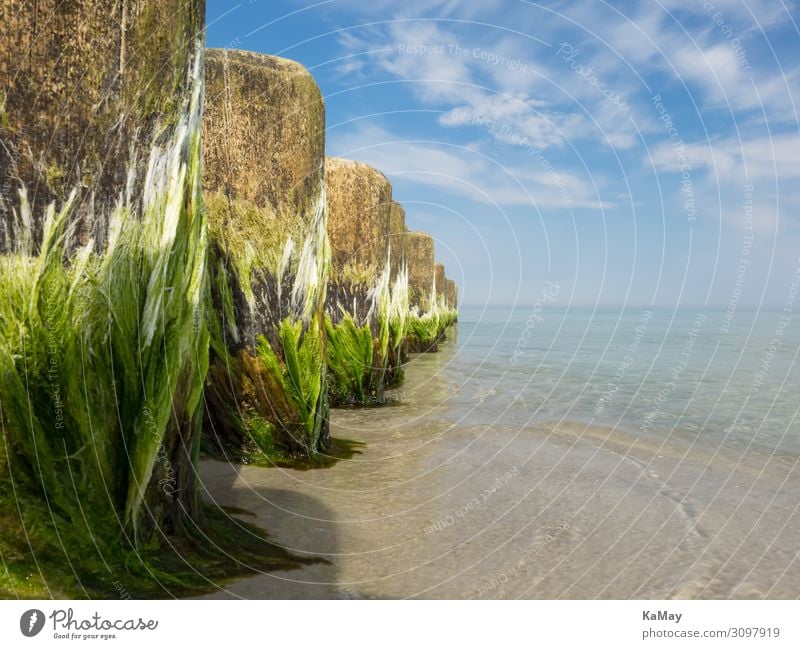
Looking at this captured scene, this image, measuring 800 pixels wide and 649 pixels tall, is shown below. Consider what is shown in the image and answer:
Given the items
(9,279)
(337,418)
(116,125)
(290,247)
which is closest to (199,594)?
(9,279)

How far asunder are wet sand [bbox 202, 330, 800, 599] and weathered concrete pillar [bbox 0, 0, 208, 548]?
24.2 inches

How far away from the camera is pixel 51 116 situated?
2.20 meters

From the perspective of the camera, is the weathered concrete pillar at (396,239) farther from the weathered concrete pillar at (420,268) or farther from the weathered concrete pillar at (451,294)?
the weathered concrete pillar at (451,294)

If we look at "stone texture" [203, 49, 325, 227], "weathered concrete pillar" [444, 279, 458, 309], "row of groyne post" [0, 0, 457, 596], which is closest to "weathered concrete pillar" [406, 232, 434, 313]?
"weathered concrete pillar" [444, 279, 458, 309]

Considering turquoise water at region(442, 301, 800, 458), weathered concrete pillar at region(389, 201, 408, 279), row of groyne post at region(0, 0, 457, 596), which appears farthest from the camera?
weathered concrete pillar at region(389, 201, 408, 279)

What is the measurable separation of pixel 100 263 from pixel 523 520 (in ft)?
8.38

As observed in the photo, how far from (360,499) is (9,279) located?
2423 mm

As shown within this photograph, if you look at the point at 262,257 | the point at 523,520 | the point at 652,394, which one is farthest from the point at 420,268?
the point at 523,520

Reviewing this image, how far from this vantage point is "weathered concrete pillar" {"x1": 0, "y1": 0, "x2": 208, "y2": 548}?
6.97 ft

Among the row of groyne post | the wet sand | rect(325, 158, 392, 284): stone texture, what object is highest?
rect(325, 158, 392, 284): stone texture

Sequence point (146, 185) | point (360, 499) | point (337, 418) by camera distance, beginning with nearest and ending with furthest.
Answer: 1. point (146, 185)
2. point (360, 499)
3. point (337, 418)

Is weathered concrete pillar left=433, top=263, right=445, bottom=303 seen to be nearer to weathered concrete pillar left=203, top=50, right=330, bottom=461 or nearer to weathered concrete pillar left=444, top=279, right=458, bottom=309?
weathered concrete pillar left=444, top=279, right=458, bottom=309

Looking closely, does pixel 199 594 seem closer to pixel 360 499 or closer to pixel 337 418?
pixel 360 499

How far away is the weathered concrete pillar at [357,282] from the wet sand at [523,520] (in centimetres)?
186
